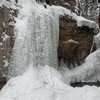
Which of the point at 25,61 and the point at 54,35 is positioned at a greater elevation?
the point at 54,35

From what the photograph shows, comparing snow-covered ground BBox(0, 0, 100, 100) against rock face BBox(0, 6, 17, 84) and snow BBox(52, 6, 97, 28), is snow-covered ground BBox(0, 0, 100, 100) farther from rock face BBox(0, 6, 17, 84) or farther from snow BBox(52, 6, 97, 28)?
rock face BBox(0, 6, 17, 84)

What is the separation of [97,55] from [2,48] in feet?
24.0

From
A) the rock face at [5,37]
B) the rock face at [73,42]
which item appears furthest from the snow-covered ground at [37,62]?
the rock face at [73,42]

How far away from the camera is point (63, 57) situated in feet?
47.3

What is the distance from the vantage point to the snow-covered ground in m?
8.62

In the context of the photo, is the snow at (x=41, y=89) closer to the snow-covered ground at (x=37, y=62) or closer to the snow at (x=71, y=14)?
the snow-covered ground at (x=37, y=62)

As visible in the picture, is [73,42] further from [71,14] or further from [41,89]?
[41,89]

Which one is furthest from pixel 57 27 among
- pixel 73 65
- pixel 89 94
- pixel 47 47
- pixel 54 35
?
pixel 89 94

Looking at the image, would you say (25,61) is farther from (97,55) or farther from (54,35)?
(97,55)

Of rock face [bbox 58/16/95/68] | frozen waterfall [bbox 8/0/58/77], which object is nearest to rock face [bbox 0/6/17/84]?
frozen waterfall [bbox 8/0/58/77]

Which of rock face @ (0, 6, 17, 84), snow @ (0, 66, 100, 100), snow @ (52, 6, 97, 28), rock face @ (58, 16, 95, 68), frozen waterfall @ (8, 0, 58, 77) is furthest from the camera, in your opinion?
rock face @ (58, 16, 95, 68)

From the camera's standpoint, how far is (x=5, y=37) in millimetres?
10125

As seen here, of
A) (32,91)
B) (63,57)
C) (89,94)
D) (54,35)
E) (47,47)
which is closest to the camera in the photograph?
(89,94)

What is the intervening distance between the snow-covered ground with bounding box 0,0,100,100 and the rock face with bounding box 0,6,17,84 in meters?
0.26
